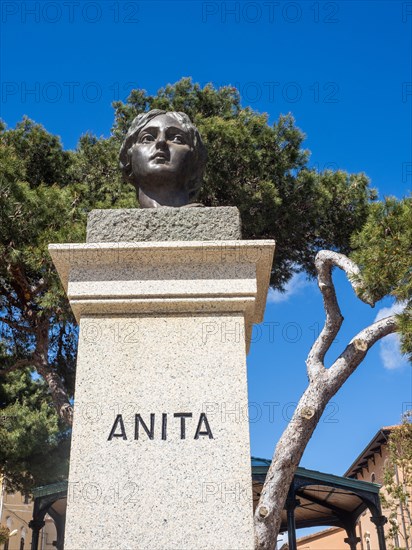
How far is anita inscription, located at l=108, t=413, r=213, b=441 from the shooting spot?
2.63m

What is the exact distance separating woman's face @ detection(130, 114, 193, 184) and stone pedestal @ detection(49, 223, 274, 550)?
754 mm

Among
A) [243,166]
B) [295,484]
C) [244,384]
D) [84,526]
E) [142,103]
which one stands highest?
[142,103]

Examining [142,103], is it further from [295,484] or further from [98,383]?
[98,383]

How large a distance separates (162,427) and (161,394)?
14cm

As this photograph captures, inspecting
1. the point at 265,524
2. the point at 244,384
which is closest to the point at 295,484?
the point at 265,524

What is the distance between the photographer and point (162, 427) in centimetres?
265

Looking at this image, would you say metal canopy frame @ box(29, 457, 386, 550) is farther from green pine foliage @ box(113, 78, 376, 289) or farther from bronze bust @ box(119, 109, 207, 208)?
bronze bust @ box(119, 109, 207, 208)

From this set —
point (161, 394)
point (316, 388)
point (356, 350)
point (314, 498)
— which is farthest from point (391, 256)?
point (314, 498)

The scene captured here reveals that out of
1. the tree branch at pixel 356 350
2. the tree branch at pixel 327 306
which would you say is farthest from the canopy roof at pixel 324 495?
the tree branch at pixel 356 350

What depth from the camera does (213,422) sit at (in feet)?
8.70

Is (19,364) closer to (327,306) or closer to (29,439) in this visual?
(29,439)

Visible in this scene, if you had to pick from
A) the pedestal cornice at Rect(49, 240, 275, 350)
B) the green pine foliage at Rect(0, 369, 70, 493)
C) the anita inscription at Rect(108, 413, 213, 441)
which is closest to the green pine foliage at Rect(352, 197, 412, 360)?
the pedestal cornice at Rect(49, 240, 275, 350)

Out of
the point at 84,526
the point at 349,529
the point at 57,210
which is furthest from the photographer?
the point at 349,529

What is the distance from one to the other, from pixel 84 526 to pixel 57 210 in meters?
7.65
